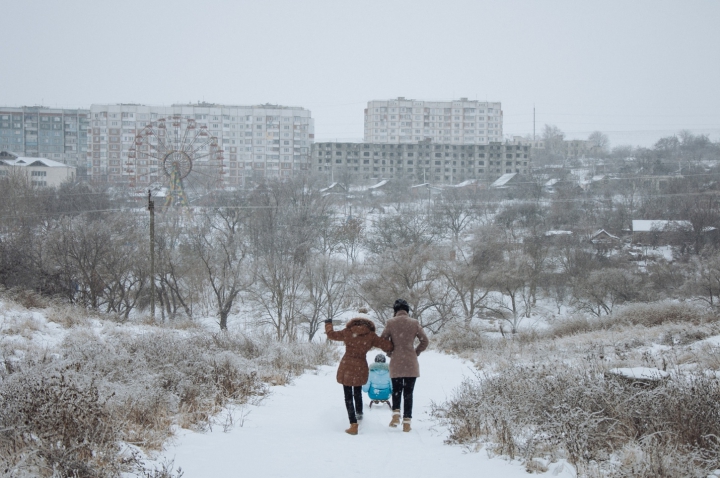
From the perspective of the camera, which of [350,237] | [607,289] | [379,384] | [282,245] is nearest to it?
[379,384]

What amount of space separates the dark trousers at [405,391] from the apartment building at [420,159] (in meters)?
90.0

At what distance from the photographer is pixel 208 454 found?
5.67 meters

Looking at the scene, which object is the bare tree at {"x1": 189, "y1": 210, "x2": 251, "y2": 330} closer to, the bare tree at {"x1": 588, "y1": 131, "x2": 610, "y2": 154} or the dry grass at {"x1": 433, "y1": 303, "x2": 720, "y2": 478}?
the dry grass at {"x1": 433, "y1": 303, "x2": 720, "y2": 478}

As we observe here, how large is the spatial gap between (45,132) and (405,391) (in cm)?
12083

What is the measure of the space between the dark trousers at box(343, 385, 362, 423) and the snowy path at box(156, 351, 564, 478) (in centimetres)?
21

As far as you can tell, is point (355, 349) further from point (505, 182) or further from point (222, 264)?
point (505, 182)

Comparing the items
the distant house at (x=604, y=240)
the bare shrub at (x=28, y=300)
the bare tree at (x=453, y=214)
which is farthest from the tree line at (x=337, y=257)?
the bare shrub at (x=28, y=300)

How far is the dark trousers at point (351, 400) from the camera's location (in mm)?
7137

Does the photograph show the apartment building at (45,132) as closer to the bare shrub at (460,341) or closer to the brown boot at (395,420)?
the bare shrub at (460,341)

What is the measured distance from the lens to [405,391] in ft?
24.3

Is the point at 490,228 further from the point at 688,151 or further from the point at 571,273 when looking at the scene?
the point at 688,151

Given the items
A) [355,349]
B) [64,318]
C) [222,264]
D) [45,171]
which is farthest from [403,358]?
[45,171]

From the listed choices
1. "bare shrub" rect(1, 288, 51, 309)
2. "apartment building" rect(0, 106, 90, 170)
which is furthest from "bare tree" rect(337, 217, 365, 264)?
"apartment building" rect(0, 106, 90, 170)

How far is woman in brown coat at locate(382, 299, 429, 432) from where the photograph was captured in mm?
7355
